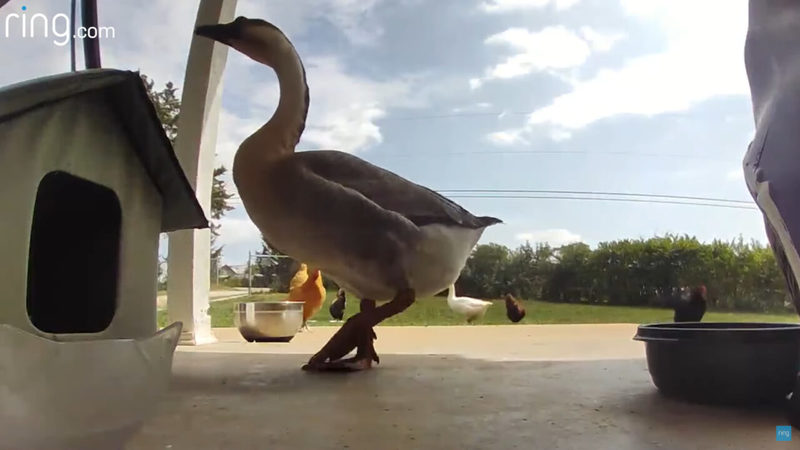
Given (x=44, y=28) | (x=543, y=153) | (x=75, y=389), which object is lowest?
(x=75, y=389)

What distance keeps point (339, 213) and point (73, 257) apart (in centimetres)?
58

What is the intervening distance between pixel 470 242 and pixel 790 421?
75 centimetres

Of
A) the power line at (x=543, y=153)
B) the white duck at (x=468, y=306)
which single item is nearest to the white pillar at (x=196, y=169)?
the power line at (x=543, y=153)

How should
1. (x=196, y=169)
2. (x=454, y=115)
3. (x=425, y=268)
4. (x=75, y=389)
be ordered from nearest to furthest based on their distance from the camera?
1. (x=75, y=389)
2. (x=425, y=268)
3. (x=454, y=115)
4. (x=196, y=169)

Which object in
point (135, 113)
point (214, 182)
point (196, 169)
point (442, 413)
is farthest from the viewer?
point (214, 182)

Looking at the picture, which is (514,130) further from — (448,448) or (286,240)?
(448,448)

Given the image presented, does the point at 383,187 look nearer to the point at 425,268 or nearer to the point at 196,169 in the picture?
the point at 425,268

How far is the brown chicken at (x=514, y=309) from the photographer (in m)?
1.96

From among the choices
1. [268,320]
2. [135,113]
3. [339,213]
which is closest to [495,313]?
[268,320]

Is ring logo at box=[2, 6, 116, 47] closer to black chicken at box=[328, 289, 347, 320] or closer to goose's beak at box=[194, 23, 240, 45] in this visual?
goose's beak at box=[194, 23, 240, 45]

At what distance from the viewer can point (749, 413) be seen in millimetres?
761

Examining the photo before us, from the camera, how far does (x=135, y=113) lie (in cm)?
55

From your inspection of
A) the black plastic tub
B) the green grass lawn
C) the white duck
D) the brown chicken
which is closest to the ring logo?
the green grass lawn

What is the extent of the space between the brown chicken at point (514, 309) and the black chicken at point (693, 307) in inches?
21.4
